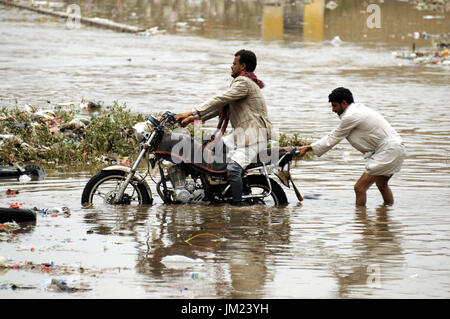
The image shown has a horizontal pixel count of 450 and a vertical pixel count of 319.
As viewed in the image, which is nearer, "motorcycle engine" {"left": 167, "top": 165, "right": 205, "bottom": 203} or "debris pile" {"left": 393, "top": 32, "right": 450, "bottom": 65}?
"motorcycle engine" {"left": 167, "top": 165, "right": 205, "bottom": 203}

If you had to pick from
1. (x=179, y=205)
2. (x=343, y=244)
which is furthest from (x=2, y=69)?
(x=343, y=244)

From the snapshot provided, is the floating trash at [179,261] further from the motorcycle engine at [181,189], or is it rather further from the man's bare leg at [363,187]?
the man's bare leg at [363,187]

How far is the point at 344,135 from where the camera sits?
8242 mm

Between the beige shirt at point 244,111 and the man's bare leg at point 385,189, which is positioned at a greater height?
the beige shirt at point 244,111

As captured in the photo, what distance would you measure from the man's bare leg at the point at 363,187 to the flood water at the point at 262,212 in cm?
11

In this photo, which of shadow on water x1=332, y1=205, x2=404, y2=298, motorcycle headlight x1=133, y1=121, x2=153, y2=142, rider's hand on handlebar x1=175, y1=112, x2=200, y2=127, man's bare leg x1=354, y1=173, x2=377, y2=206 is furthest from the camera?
man's bare leg x1=354, y1=173, x2=377, y2=206

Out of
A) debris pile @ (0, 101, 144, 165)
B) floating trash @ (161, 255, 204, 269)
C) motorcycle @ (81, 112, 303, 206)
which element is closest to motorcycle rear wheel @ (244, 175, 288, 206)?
motorcycle @ (81, 112, 303, 206)

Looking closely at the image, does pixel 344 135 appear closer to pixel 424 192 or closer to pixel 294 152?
pixel 294 152

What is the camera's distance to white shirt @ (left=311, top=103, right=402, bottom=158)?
8.16 metres

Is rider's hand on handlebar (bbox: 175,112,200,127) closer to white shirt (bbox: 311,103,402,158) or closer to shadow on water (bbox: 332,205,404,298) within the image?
white shirt (bbox: 311,103,402,158)

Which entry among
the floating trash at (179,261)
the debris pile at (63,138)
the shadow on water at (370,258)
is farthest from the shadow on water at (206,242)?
the debris pile at (63,138)

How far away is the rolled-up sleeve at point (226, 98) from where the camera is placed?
25.7ft

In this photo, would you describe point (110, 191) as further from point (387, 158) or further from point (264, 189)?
point (387, 158)

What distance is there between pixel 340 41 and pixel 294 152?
57.4 feet
